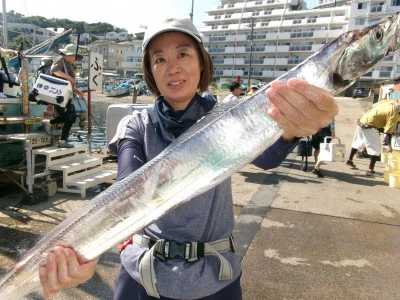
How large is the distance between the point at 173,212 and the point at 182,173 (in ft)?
1.17

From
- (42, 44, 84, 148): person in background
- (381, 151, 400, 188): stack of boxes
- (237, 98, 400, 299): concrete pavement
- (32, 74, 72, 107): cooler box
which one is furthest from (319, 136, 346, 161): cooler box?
(32, 74, 72, 107): cooler box

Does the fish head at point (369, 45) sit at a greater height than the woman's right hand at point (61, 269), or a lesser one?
greater

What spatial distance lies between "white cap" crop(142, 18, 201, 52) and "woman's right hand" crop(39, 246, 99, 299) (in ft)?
3.78

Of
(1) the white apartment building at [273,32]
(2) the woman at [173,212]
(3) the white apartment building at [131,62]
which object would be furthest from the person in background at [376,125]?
(3) the white apartment building at [131,62]

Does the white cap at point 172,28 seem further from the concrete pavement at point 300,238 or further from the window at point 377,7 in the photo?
the window at point 377,7

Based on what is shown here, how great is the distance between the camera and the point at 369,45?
4.21ft

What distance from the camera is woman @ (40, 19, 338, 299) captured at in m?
1.53

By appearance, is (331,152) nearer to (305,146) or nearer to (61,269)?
(305,146)

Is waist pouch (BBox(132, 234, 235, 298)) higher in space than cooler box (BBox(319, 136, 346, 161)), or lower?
higher

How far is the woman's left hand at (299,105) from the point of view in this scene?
51.1 inches

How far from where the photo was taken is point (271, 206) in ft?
19.8

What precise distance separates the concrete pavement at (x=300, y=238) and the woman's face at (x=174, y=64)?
2.46m

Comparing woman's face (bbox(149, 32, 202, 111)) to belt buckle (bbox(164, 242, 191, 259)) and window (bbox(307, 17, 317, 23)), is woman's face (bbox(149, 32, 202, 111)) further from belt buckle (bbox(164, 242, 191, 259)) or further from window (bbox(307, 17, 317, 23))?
window (bbox(307, 17, 317, 23))

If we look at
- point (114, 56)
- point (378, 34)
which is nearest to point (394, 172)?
point (378, 34)
